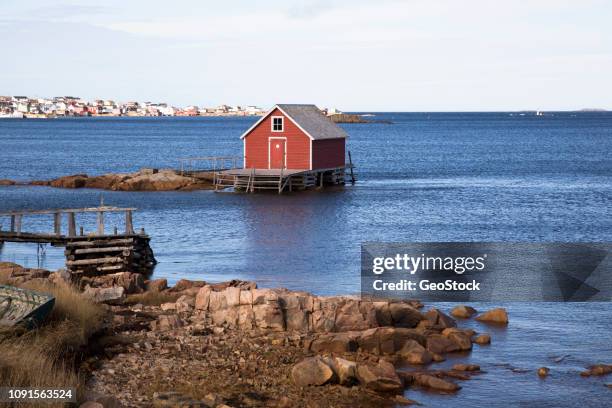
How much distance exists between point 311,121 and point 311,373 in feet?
129

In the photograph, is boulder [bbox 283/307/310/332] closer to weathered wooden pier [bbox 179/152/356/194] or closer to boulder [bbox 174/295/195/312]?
boulder [bbox 174/295/195/312]

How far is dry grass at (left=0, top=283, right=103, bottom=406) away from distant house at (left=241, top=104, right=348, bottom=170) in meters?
34.2

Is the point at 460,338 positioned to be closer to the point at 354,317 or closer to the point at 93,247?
the point at 354,317

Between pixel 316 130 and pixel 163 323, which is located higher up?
pixel 316 130

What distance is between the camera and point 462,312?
893 inches

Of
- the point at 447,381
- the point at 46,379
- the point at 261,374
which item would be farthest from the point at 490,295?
the point at 46,379

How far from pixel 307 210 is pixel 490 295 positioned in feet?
71.3

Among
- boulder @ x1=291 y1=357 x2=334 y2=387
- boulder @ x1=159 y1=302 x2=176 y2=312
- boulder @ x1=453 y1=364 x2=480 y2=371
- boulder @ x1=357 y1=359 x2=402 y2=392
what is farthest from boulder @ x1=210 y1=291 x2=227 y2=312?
boulder @ x1=453 y1=364 x2=480 y2=371

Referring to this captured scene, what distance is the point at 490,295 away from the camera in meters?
25.5

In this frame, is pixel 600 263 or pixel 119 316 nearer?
pixel 119 316

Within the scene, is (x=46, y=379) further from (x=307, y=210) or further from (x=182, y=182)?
(x=182, y=182)

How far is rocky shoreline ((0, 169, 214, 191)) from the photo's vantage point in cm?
5647

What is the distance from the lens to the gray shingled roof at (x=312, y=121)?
52.6m

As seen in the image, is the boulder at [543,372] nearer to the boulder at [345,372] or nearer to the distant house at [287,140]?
the boulder at [345,372]
